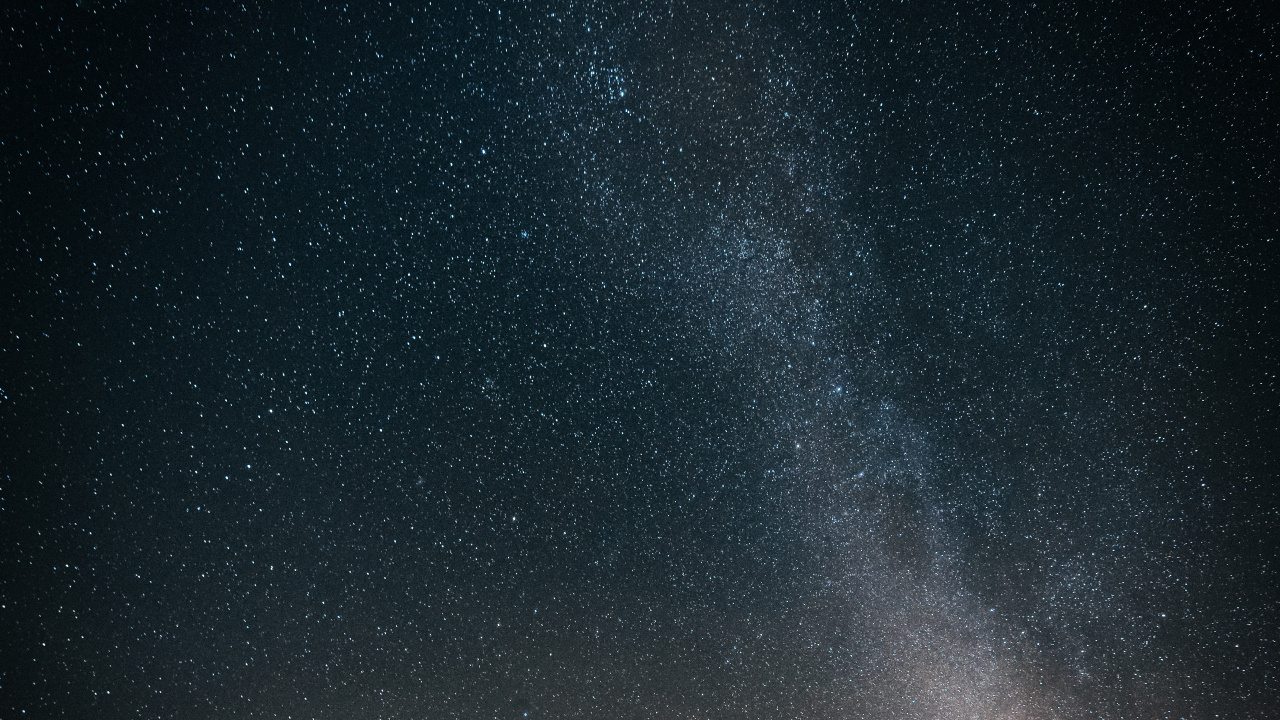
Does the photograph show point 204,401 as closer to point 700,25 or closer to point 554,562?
point 554,562

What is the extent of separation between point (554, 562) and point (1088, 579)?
528 mm

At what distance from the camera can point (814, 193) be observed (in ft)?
1.65

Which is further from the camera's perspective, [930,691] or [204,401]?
[930,691]

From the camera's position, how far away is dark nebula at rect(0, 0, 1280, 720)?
1.49 ft

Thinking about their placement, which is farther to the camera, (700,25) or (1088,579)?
(1088,579)

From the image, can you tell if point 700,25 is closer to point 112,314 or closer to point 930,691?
point 112,314

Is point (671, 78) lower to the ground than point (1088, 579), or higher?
higher

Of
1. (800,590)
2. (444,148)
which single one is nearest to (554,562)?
(800,590)

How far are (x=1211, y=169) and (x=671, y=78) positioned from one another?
0.48m

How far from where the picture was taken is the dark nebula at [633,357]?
0.45 metres

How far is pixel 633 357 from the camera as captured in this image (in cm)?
51

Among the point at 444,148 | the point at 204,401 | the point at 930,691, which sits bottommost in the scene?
the point at 930,691

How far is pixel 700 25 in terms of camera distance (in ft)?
1.51

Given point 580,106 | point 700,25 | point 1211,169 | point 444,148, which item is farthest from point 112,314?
point 1211,169
